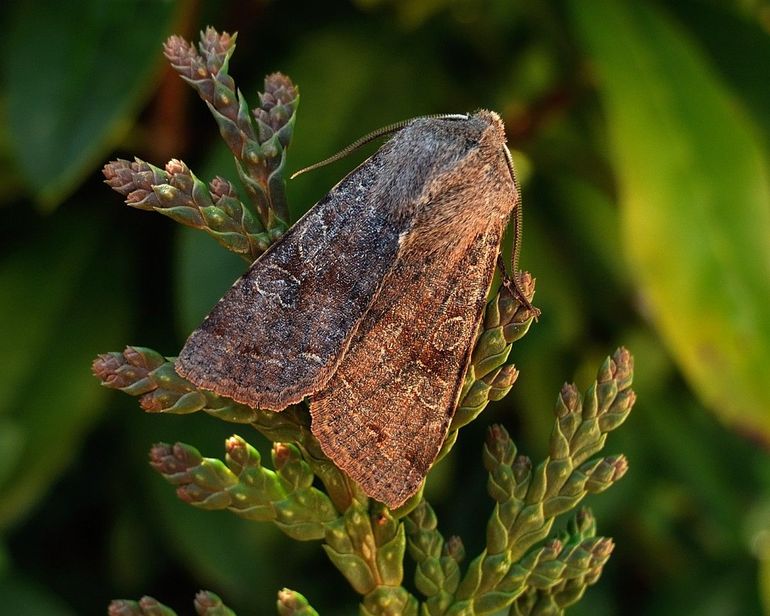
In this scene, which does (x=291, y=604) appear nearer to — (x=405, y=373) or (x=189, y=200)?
(x=405, y=373)

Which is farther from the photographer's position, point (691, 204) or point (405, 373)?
point (691, 204)

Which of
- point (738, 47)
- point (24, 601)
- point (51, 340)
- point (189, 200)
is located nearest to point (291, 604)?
point (189, 200)

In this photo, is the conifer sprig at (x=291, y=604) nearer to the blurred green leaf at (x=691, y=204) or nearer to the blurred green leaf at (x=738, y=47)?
the blurred green leaf at (x=691, y=204)

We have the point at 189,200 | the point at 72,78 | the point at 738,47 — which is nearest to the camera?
the point at 189,200

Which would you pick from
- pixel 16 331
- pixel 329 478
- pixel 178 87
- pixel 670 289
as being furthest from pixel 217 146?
pixel 329 478

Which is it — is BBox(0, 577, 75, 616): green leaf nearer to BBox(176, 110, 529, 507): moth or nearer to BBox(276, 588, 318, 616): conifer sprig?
BBox(176, 110, 529, 507): moth

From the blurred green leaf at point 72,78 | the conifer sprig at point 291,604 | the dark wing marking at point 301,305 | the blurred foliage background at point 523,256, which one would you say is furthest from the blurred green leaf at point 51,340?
the conifer sprig at point 291,604
